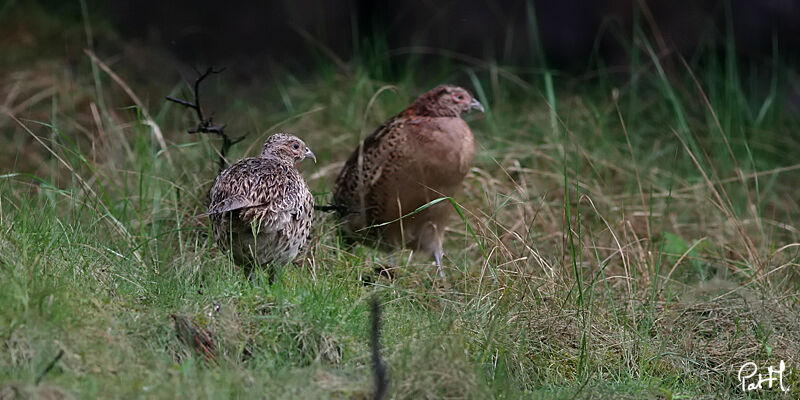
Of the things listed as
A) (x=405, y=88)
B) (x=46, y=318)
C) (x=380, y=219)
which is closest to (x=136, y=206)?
(x=380, y=219)

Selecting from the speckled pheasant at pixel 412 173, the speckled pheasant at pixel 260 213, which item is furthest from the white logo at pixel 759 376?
the speckled pheasant at pixel 260 213

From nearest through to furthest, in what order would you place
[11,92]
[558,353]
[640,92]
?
[558,353], [11,92], [640,92]

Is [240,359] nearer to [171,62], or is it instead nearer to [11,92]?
[11,92]

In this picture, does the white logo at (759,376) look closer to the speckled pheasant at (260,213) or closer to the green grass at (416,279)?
the green grass at (416,279)

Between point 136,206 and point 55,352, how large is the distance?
240 cm

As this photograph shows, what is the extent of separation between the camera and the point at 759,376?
13.5 feet

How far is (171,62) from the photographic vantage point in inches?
332

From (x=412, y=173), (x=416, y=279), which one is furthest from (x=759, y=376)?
(x=412, y=173)

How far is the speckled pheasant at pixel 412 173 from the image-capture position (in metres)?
5.35

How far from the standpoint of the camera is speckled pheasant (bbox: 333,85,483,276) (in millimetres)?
5348

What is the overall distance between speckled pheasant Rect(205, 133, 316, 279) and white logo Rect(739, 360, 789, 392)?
2.09m

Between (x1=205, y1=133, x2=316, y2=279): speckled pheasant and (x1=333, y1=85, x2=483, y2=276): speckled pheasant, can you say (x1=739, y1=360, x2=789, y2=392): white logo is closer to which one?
(x1=333, y1=85, x2=483, y2=276): speckled pheasant

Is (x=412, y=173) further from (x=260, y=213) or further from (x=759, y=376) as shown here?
(x=759, y=376)

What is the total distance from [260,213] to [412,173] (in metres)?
1.58
